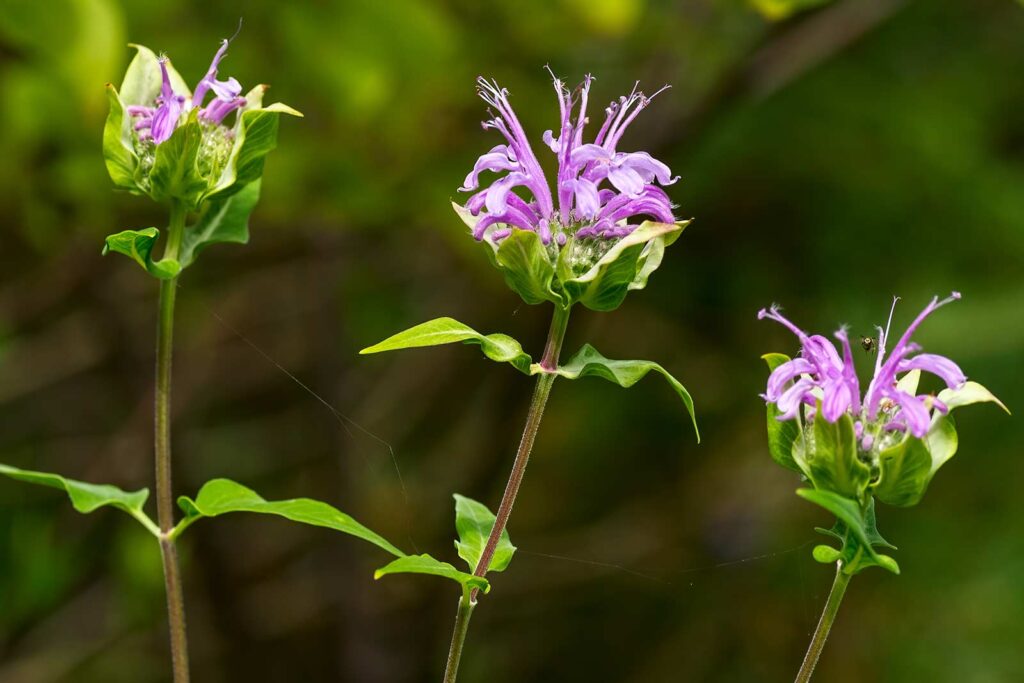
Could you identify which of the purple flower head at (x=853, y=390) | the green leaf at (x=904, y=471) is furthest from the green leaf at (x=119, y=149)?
the green leaf at (x=904, y=471)

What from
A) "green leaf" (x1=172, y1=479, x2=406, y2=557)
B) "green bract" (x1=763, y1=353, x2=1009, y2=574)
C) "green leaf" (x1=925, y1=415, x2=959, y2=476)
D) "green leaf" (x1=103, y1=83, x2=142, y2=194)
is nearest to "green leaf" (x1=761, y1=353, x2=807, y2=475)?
"green bract" (x1=763, y1=353, x2=1009, y2=574)

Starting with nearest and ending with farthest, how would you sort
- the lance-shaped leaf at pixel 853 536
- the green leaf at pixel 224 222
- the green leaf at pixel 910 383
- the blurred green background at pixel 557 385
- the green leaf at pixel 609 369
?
the lance-shaped leaf at pixel 853 536 < the green leaf at pixel 609 369 < the green leaf at pixel 910 383 < the green leaf at pixel 224 222 < the blurred green background at pixel 557 385

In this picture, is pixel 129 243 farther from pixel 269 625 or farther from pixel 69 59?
pixel 269 625

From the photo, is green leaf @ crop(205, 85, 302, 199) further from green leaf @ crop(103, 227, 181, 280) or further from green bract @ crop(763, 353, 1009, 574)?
green bract @ crop(763, 353, 1009, 574)

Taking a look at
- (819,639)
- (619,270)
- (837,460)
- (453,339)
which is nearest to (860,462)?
(837,460)

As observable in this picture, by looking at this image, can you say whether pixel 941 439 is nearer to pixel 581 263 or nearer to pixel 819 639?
pixel 819 639

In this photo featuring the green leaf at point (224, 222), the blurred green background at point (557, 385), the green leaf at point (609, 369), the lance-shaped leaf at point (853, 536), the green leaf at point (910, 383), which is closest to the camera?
the lance-shaped leaf at point (853, 536)

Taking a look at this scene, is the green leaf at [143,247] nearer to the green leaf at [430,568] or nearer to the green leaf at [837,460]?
the green leaf at [430,568]
